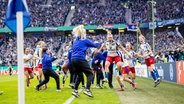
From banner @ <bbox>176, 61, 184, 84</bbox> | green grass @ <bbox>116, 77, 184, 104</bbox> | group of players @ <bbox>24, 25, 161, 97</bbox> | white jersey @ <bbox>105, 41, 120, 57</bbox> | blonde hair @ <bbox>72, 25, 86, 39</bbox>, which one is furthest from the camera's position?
banner @ <bbox>176, 61, 184, 84</bbox>

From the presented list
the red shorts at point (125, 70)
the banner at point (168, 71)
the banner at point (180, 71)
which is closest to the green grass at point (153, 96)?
the red shorts at point (125, 70)

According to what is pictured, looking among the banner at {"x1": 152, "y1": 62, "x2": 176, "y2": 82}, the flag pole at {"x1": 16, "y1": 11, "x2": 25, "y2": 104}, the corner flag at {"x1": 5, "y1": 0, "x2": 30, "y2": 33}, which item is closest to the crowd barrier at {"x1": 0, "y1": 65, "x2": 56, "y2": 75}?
the banner at {"x1": 152, "y1": 62, "x2": 176, "y2": 82}

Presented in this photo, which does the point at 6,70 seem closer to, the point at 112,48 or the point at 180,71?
the point at 180,71

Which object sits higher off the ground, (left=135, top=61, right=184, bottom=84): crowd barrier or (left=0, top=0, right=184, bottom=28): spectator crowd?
(left=0, top=0, right=184, bottom=28): spectator crowd

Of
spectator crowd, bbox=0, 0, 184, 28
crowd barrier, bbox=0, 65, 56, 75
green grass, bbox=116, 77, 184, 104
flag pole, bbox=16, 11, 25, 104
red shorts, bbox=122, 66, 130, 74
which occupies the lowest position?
crowd barrier, bbox=0, 65, 56, 75

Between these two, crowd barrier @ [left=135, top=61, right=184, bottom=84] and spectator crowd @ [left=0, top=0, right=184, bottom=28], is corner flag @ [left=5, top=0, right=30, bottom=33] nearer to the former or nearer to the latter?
crowd barrier @ [left=135, top=61, right=184, bottom=84]

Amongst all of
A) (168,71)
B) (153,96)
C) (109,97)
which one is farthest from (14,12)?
(168,71)

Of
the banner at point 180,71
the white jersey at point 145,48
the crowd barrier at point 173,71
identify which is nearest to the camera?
the white jersey at point 145,48

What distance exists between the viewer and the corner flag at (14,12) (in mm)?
5090

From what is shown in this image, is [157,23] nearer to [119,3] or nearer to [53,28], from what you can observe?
[119,3]

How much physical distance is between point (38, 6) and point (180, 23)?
32.2 metres

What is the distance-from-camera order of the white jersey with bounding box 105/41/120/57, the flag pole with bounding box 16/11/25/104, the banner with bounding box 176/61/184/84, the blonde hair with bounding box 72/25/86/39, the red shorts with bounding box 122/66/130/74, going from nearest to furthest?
the flag pole with bounding box 16/11/25/104
the blonde hair with bounding box 72/25/86/39
the white jersey with bounding box 105/41/120/57
the red shorts with bounding box 122/66/130/74
the banner with bounding box 176/61/184/84

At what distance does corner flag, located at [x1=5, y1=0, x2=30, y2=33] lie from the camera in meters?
5.09

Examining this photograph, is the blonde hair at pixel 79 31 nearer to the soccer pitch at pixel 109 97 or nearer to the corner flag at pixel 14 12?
the soccer pitch at pixel 109 97
